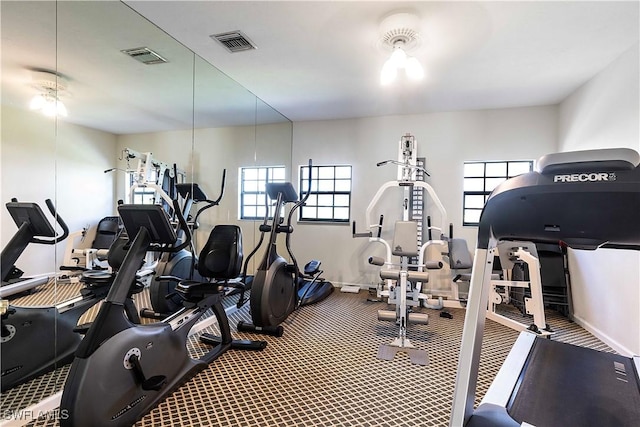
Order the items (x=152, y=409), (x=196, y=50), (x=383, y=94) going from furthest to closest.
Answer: (x=383, y=94), (x=196, y=50), (x=152, y=409)

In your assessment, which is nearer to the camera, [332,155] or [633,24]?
[633,24]

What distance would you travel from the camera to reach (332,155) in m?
5.59

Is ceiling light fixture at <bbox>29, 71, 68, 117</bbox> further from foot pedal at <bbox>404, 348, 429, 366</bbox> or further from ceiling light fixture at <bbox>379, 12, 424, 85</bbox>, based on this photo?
foot pedal at <bbox>404, 348, 429, 366</bbox>

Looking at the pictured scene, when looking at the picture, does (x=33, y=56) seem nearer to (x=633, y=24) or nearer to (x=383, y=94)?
(x=383, y=94)

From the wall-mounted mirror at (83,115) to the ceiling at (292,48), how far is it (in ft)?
0.04

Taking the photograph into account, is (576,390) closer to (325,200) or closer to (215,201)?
(215,201)

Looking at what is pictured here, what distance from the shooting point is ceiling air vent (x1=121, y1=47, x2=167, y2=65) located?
2914mm

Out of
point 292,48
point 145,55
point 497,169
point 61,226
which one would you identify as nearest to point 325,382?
point 61,226

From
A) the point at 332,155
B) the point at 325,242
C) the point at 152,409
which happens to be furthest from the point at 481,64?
the point at 152,409

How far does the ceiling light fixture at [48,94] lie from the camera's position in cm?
213

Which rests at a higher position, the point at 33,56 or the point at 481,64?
the point at 481,64

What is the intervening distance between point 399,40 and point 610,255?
3.12 metres

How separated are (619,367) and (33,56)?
4622 mm

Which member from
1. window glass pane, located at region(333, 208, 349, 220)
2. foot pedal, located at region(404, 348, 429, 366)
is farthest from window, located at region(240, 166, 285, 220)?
foot pedal, located at region(404, 348, 429, 366)
